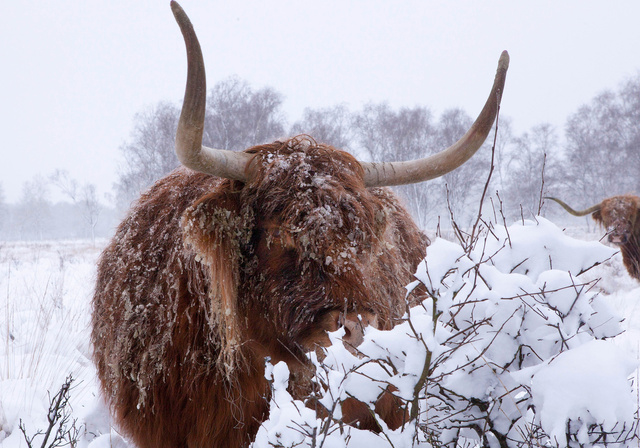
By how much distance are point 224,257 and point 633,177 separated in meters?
33.3

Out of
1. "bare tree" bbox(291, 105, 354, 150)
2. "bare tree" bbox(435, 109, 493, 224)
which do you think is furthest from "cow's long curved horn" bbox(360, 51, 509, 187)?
"bare tree" bbox(435, 109, 493, 224)

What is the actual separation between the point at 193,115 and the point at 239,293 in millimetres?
872

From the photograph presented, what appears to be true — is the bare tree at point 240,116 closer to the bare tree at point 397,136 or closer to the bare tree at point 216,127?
the bare tree at point 216,127

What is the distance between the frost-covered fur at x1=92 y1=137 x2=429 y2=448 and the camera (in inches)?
72.7

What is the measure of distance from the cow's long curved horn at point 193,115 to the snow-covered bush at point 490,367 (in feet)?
3.11

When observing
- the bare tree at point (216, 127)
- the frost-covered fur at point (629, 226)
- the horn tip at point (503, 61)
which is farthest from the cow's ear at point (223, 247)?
the bare tree at point (216, 127)

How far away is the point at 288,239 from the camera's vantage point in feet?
6.15

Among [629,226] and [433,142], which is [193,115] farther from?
[433,142]

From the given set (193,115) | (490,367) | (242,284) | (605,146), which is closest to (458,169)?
(605,146)

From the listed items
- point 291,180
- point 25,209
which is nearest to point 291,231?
point 291,180

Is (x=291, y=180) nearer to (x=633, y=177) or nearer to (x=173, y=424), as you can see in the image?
(x=173, y=424)

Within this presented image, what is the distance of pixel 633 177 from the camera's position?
91.0 ft

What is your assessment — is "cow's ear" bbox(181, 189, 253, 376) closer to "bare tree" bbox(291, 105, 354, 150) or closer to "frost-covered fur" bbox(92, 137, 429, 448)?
"frost-covered fur" bbox(92, 137, 429, 448)

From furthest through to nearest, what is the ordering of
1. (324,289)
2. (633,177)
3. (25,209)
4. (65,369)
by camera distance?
(25,209), (633,177), (65,369), (324,289)
